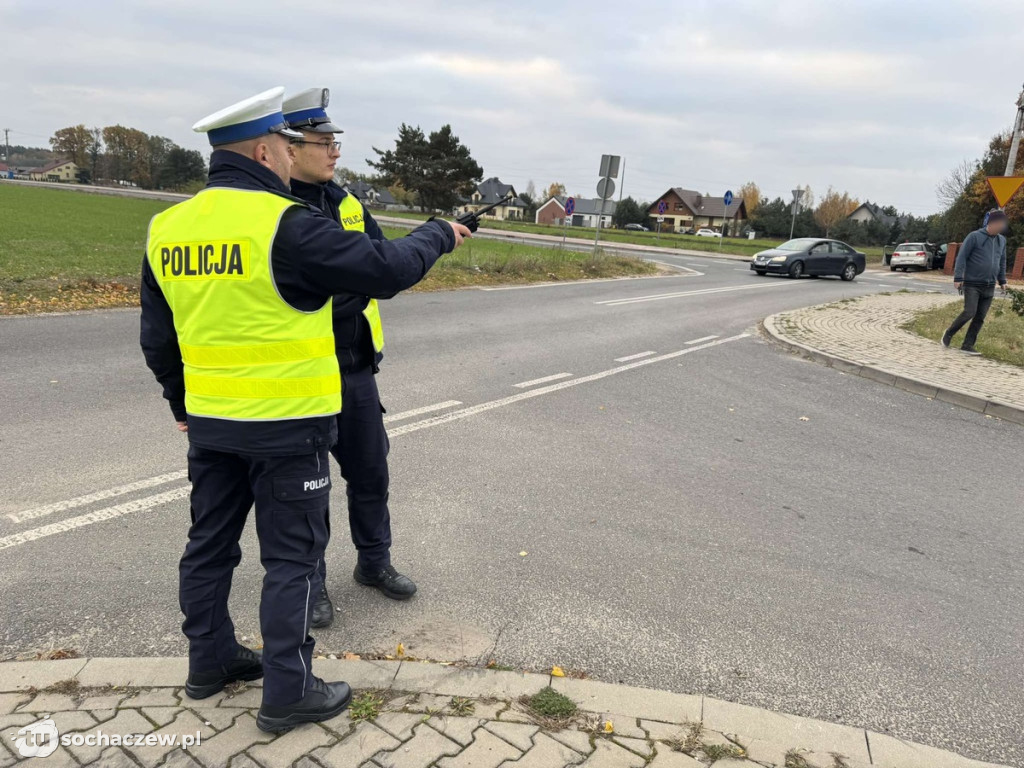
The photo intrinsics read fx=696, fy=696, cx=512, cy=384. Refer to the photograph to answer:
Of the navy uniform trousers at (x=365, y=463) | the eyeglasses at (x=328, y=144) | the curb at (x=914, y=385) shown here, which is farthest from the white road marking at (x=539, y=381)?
the eyeglasses at (x=328, y=144)

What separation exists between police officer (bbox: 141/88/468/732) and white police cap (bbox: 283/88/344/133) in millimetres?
300

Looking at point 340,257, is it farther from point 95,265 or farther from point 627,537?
point 95,265

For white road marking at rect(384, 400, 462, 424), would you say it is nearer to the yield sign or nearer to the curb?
the curb

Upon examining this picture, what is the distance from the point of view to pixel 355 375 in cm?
283

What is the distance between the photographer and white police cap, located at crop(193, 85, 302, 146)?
2111 millimetres

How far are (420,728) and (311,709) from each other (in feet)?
1.18

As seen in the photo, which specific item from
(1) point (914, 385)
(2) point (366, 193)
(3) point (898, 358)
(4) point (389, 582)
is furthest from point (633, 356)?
(4) point (389, 582)

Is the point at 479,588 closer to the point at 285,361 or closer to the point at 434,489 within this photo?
the point at 434,489

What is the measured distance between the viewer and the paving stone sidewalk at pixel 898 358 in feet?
24.5

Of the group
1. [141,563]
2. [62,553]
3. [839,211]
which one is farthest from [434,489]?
[839,211]

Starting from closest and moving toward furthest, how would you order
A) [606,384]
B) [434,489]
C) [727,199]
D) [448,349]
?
1. [434,489]
2. [606,384]
3. [448,349]
4. [727,199]

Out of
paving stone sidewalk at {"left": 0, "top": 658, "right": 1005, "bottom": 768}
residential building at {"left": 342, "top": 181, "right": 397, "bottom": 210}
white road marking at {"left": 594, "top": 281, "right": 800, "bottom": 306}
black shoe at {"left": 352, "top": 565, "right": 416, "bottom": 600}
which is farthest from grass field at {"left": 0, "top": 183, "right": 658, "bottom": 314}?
paving stone sidewalk at {"left": 0, "top": 658, "right": 1005, "bottom": 768}

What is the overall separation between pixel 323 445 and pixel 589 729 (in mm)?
1291

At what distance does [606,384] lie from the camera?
737cm
